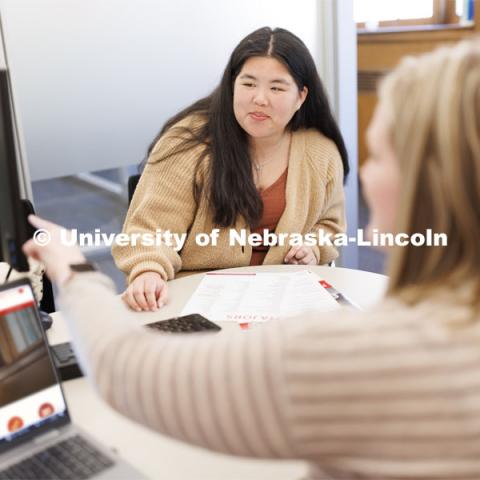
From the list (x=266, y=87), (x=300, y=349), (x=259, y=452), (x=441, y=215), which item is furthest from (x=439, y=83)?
(x=266, y=87)

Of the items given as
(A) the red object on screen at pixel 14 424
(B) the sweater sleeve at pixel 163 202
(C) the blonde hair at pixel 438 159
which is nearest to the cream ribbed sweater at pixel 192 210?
(B) the sweater sleeve at pixel 163 202

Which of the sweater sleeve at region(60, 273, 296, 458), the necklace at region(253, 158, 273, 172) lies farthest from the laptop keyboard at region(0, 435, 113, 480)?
the necklace at region(253, 158, 273, 172)

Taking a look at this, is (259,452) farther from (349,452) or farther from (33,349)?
(33,349)

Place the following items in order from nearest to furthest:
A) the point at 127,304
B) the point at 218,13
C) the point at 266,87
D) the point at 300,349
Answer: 1. the point at 300,349
2. the point at 127,304
3. the point at 266,87
4. the point at 218,13

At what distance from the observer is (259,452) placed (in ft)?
2.22

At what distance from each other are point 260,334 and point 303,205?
136 centimetres

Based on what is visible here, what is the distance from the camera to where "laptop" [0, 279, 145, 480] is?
3.13 feet

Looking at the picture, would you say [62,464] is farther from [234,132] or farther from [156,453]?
[234,132]

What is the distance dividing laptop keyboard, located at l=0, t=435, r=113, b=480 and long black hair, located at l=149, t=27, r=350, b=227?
3.34ft

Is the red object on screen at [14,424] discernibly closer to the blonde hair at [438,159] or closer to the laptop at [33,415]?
the laptop at [33,415]

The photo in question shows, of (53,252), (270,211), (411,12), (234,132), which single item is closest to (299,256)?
(270,211)

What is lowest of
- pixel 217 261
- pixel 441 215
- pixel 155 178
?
pixel 217 261

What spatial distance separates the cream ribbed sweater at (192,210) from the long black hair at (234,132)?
3 cm

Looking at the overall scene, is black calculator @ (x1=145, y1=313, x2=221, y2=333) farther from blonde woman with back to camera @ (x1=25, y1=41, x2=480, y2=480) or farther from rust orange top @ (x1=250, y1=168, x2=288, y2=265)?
blonde woman with back to camera @ (x1=25, y1=41, x2=480, y2=480)
